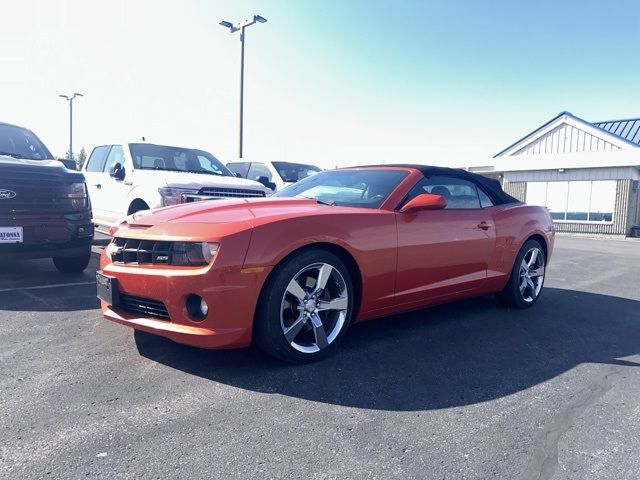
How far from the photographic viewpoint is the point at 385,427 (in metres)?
2.50

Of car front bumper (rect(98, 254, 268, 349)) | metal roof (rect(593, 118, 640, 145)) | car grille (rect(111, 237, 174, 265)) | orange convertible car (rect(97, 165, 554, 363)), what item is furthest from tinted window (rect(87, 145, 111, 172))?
metal roof (rect(593, 118, 640, 145))

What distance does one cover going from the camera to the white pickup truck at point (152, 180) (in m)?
6.74

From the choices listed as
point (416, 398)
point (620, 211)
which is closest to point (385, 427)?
point (416, 398)

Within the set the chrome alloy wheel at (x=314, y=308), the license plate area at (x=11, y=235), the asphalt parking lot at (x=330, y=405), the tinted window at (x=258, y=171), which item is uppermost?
the tinted window at (x=258, y=171)

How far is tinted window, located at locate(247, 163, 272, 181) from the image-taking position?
1200 cm

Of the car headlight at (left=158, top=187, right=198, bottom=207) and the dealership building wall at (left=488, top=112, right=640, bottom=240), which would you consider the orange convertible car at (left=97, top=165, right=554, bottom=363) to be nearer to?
the car headlight at (left=158, top=187, right=198, bottom=207)

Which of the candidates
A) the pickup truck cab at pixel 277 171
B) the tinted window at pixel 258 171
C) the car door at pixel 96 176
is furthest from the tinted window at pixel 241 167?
the car door at pixel 96 176

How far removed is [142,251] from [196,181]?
3.76 metres

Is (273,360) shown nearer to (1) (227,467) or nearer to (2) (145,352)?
(2) (145,352)

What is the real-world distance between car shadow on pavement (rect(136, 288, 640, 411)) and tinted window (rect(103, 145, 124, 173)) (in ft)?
16.9

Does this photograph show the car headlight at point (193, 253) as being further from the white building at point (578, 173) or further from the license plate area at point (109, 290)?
the white building at point (578, 173)

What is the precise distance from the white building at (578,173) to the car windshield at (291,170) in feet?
46.6

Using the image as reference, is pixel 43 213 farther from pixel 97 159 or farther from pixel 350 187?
pixel 97 159

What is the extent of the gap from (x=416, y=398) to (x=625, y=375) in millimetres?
1623
